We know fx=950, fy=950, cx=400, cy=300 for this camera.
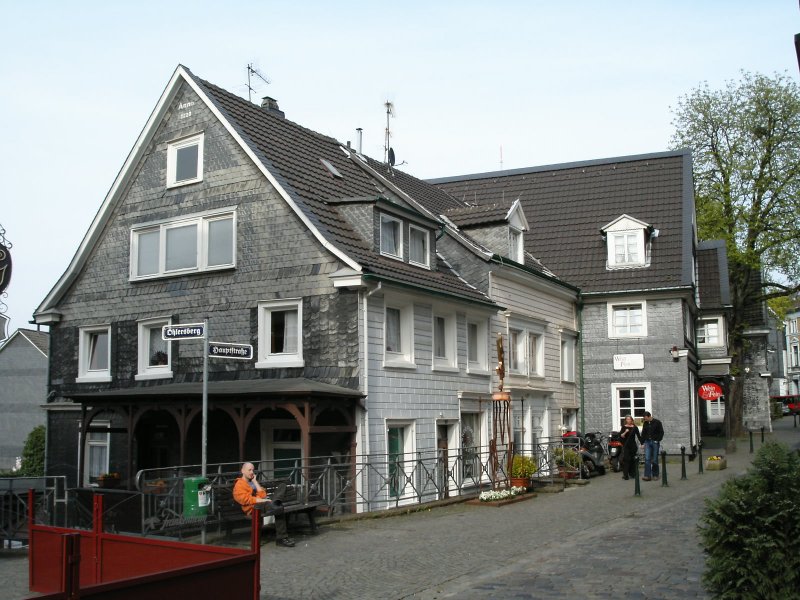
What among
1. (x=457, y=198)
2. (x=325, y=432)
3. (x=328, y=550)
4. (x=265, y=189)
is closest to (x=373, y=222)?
(x=265, y=189)

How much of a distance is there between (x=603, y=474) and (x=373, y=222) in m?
10.3

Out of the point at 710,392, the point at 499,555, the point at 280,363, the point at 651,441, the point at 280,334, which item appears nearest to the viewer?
the point at 499,555

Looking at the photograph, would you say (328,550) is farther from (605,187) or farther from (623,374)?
(605,187)

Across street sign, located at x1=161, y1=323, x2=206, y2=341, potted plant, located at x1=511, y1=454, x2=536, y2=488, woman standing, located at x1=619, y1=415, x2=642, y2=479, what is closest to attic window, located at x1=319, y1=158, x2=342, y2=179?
potted plant, located at x1=511, y1=454, x2=536, y2=488

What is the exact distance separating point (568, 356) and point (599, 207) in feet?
20.6

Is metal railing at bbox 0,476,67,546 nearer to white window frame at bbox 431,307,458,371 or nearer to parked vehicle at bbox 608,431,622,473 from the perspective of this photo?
white window frame at bbox 431,307,458,371

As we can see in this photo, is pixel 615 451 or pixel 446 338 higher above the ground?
pixel 446 338

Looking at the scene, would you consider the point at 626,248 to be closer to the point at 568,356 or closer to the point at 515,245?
the point at 568,356

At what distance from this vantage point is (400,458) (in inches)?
832

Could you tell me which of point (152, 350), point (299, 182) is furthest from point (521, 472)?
point (152, 350)

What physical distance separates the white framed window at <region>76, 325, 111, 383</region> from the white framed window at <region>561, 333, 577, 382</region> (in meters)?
14.0

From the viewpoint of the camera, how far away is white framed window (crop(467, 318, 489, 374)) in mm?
24377

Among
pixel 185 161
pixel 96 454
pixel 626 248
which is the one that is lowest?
pixel 96 454

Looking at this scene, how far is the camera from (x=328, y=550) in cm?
1397
